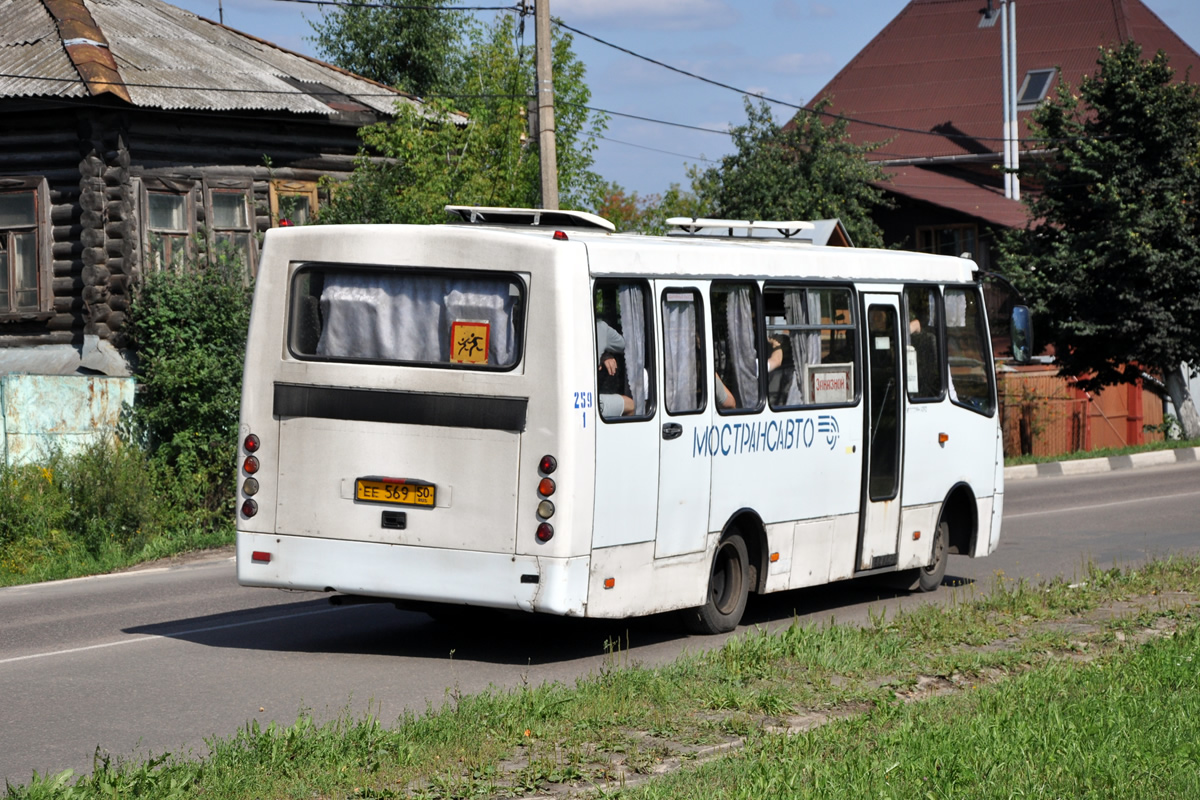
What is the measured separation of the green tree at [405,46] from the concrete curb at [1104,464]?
975 inches

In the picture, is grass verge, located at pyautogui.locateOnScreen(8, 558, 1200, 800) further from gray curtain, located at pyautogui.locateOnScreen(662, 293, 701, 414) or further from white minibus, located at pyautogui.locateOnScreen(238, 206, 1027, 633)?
gray curtain, located at pyautogui.locateOnScreen(662, 293, 701, 414)

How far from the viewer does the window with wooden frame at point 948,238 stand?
46.4 m

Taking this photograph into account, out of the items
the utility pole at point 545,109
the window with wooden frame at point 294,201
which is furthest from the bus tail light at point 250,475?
the window with wooden frame at point 294,201

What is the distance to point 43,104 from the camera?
2170 cm

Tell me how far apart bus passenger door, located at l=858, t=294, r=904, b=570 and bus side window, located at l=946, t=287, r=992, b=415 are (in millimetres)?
984

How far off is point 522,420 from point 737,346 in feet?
7.23

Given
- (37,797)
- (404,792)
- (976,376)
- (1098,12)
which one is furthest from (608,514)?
(1098,12)

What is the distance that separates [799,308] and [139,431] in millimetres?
12033

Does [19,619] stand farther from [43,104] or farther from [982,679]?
[43,104]

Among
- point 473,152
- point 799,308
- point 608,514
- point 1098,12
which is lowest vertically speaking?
point 608,514

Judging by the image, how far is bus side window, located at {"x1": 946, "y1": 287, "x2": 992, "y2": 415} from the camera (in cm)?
1317

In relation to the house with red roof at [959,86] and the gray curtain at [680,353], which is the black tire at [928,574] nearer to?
the gray curtain at [680,353]

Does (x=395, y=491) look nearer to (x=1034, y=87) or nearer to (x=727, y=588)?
(x=727, y=588)

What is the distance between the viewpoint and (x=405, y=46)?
47.2 meters
